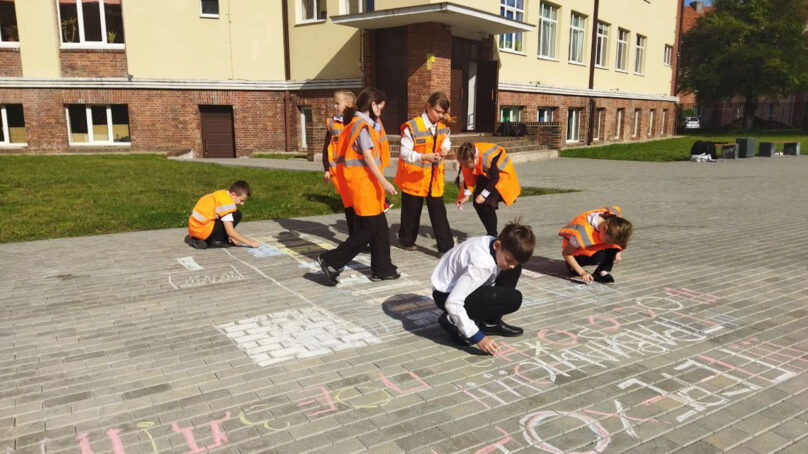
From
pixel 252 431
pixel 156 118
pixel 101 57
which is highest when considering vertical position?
pixel 101 57

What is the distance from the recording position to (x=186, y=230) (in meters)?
8.84

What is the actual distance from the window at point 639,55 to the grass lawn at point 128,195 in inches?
990

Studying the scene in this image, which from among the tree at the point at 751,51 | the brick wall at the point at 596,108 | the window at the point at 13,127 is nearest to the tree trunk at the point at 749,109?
the tree at the point at 751,51

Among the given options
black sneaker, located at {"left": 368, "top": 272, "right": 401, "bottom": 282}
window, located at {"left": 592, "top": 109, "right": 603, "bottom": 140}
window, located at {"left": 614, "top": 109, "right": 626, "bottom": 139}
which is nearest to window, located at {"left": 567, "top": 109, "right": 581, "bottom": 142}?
window, located at {"left": 592, "top": 109, "right": 603, "bottom": 140}

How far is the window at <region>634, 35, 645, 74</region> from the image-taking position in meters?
34.6

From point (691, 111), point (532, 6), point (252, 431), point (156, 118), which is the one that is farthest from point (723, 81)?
point (252, 431)

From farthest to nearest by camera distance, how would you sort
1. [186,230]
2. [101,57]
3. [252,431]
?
[101,57], [186,230], [252,431]

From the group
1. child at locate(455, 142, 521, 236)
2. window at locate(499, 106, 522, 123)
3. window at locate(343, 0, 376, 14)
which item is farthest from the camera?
window at locate(499, 106, 522, 123)

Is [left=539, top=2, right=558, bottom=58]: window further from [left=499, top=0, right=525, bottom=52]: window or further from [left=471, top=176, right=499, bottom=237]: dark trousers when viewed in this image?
[left=471, top=176, right=499, bottom=237]: dark trousers

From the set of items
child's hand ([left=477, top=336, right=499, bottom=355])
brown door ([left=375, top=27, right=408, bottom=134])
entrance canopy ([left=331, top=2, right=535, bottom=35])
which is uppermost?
entrance canopy ([left=331, top=2, right=535, bottom=35])

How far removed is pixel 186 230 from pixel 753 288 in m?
7.39

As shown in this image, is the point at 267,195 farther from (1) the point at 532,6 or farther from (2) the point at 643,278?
(1) the point at 532,6

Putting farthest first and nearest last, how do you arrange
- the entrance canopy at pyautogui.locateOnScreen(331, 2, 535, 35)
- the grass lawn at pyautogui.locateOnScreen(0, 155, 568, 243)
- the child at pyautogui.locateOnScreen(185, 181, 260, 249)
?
the entrance canopy at pyautogui.locateOnScreen(331, 2, 535, 35), the grass lawn at pyautogui.locateOnScreen(0, 155, 568, 243), the child at pyautogui.locateOnScreen(185, 181, 260, 249)

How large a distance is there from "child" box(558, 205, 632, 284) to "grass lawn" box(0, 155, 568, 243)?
556 centimetres
